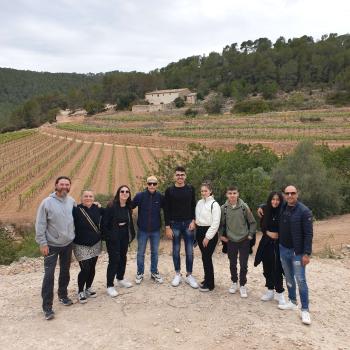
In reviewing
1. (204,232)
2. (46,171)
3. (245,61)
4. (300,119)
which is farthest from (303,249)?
(245,61)

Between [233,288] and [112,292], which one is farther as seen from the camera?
[233,288]

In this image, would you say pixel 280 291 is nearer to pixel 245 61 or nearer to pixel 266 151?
pixel 266 151

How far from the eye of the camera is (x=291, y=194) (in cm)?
570

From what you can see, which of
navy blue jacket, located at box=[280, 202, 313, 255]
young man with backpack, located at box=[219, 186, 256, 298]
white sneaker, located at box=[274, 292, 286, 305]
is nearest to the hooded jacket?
young man with backpack, located at box=[219, 186, 256, 298]

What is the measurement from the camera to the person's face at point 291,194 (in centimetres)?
569

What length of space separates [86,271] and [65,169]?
26119 millimetres

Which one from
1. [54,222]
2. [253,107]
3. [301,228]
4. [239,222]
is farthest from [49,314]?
[253,107]

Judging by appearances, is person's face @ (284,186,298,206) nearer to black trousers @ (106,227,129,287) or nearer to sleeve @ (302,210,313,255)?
sleeve @ (302,210,313,255)

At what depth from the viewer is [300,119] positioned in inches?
2072

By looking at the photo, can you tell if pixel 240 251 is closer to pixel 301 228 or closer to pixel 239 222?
pixel 239 222

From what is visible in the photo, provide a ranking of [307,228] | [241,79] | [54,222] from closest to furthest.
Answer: [307,228], [54,222], [241,79]

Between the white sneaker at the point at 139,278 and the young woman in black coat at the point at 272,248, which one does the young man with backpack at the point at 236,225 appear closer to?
the young woman in black coat at the point at 272,248

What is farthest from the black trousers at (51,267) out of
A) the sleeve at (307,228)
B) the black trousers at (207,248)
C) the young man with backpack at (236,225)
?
the sleeve at (307,228)

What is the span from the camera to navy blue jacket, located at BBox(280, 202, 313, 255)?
5652 mm
